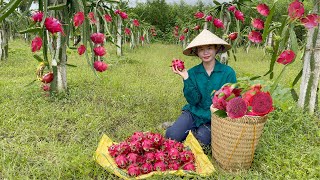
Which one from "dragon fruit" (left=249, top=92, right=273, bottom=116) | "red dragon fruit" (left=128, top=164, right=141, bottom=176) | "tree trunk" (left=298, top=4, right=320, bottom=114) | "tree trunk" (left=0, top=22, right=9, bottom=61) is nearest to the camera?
"dragon fruit" (left=249, top=92, right=273, bottom=116)

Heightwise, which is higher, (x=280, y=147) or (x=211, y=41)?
(x=211, y=41)

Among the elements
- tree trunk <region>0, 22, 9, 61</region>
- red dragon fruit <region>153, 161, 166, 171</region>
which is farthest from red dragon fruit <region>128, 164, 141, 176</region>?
tree trunk <region>0, 22, 9, 61</region>

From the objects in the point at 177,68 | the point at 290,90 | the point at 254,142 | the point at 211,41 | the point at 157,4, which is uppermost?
the point at 157,4

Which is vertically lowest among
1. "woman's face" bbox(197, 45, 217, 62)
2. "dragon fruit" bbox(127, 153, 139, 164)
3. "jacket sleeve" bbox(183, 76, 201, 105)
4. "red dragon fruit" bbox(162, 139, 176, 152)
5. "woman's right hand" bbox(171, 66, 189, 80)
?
"dragon fruit" bbox(127, 153, 139, 164)

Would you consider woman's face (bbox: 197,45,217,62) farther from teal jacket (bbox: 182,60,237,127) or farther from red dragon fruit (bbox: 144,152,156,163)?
red dragon fruit (bbox: 144,152,156,163)

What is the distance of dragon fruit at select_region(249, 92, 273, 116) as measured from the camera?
1.90 metres

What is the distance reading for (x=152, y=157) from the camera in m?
2.12

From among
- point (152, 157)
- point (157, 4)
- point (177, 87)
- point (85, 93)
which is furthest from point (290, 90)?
point (157, 4)

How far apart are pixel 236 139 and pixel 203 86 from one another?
72 cm

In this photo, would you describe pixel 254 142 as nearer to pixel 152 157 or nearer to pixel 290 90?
pixel 152 157

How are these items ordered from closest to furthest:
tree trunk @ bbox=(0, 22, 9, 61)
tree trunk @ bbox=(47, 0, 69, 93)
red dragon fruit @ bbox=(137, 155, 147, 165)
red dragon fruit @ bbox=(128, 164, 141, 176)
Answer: red dragon fruit @ bbox=(128, 164, 141, 176)
red dragon fruit @ bbox=(137, 155, 147, 165)
tree trunk @ bbox=(47, 0, 69, 93)
tree trunk @ bbox=(0, 22, 9, 61)

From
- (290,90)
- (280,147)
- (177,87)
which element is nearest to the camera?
(280,147)

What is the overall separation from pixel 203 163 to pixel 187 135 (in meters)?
→ 0.46

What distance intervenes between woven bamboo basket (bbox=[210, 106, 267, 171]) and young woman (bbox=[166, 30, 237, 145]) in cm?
39
